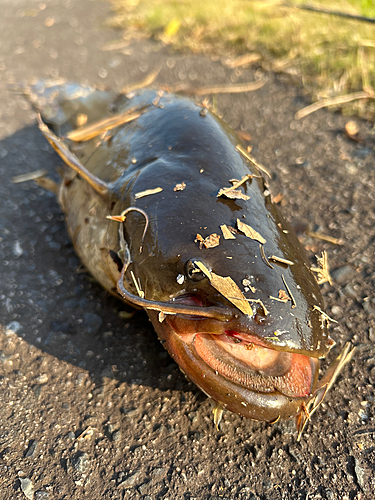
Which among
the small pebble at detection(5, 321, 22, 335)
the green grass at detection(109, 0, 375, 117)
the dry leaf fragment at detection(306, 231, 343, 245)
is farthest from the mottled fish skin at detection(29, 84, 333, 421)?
the green grass at detection(109, 0, 375, 117)

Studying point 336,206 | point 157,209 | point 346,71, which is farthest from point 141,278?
point 346,71

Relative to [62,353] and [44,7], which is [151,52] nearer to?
[44,7]

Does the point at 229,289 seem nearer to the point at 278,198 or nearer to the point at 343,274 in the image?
the point at 343,274

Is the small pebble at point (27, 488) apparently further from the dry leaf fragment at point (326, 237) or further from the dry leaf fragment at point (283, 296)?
the dry leaf fragment at point (326, 237)

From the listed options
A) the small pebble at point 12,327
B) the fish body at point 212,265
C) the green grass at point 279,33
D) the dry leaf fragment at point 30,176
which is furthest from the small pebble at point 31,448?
the green grass at point 279,33

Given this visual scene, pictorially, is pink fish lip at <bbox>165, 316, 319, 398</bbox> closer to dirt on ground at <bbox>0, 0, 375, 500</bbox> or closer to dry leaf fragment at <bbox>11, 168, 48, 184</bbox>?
dirt on ground at <bbox>0, 0, 375, 500</bbox>

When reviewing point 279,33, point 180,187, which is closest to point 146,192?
point 180,187
